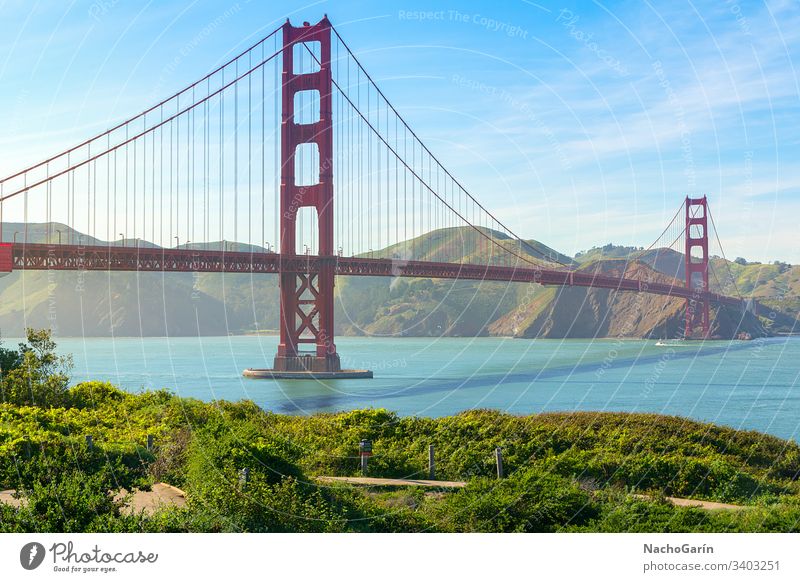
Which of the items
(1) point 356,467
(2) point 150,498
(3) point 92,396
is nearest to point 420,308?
(3) point 92,396

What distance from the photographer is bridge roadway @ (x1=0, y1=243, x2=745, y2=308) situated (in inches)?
1726

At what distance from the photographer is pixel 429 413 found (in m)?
39.9

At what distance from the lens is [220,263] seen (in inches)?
2067

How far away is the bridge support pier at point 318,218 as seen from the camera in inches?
2415

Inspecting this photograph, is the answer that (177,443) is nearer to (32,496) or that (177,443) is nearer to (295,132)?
(32,496)

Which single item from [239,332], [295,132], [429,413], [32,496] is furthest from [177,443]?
[239,332]

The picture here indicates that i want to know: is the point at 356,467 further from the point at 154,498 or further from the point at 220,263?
the point at 220,263

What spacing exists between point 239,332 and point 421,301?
38.6 m

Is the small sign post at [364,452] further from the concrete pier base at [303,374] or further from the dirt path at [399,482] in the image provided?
the concrete pier base at [303,374]

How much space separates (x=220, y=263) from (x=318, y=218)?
10595 mm

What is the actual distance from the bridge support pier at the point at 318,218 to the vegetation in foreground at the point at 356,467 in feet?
120

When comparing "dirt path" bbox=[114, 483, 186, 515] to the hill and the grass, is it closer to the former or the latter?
the grass

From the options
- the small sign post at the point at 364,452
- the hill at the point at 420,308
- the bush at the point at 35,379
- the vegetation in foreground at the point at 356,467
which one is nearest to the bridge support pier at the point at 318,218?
the bush at the point at 35,379

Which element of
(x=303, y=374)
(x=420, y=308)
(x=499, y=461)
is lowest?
(x=303, y=374)
